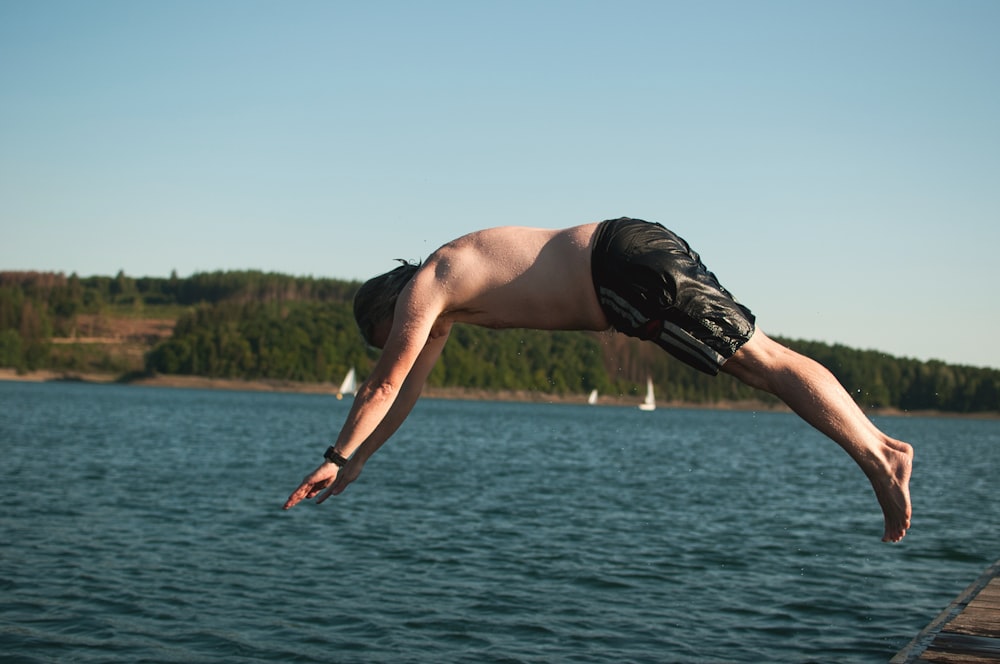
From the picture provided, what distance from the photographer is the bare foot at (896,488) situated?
14.8 ft

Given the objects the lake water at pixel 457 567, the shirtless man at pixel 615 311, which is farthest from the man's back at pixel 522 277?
the lake water at pixel 457 567

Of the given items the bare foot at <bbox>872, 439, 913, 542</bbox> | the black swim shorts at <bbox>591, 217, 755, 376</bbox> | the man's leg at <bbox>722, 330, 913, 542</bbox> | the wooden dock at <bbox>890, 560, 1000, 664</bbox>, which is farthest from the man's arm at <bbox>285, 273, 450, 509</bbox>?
the wooden dock at <bbox>890, 560, 1000, 664</bbox>

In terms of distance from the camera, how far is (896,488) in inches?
178

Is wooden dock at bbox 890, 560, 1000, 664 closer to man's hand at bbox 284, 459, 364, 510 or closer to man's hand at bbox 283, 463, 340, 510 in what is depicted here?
man's hand at bbox 284, 459, 364, 510

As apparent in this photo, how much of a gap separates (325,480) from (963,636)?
15.7 feet

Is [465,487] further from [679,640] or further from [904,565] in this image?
[679,640]

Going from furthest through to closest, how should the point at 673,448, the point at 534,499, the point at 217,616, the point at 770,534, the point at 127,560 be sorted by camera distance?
the point at 673,448, the point at 534,499, the point at 770,534, the point at 127,560, the point at 217,616

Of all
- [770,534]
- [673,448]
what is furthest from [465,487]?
[673,448]

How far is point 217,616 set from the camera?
43.2 feet

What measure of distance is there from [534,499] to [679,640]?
17.6 meters

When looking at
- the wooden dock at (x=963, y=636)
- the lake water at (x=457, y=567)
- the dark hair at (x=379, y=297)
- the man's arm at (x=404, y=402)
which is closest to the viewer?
the dark hair at (x=379, y=297)

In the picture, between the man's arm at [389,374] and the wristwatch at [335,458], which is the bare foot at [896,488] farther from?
the wristwatch at [335,458]

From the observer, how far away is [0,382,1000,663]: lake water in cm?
1227

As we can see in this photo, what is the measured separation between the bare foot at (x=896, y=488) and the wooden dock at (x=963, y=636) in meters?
1.88
